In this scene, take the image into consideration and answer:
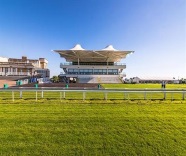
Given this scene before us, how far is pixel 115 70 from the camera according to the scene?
7306cm

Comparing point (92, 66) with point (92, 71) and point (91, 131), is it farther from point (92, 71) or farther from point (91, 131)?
point (91, 131)

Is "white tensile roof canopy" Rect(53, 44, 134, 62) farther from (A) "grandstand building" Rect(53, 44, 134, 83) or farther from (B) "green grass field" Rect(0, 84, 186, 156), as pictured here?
(B) "green grass field" Rect(0, 84, 186, 156)

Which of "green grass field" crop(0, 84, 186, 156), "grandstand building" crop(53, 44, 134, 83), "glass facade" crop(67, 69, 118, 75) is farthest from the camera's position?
"glass facade" crop(67, 69, 118, 75)

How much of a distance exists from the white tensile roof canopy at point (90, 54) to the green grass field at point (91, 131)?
57.6m

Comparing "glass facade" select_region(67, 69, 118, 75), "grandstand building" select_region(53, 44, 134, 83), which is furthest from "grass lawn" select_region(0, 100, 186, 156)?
"glass facade" select_region(67, 69, 118, 75)

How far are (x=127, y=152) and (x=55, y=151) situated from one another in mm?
2516

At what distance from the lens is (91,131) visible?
8.35 m

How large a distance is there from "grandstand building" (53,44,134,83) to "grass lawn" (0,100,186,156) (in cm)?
5533

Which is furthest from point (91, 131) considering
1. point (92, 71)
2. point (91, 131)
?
point (92, 71)

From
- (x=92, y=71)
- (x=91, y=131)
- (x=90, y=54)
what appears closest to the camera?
(x=91, y=131)

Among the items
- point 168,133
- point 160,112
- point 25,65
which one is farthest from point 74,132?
point 25,65

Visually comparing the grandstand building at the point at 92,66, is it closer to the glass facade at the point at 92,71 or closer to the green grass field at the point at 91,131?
the glass facade at the point at 92,71

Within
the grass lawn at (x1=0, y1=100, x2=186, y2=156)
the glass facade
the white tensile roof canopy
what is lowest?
the grass lawn at (x1=0, y1=100, x2=186, y2=156)

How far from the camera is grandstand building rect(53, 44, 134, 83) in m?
68.2
